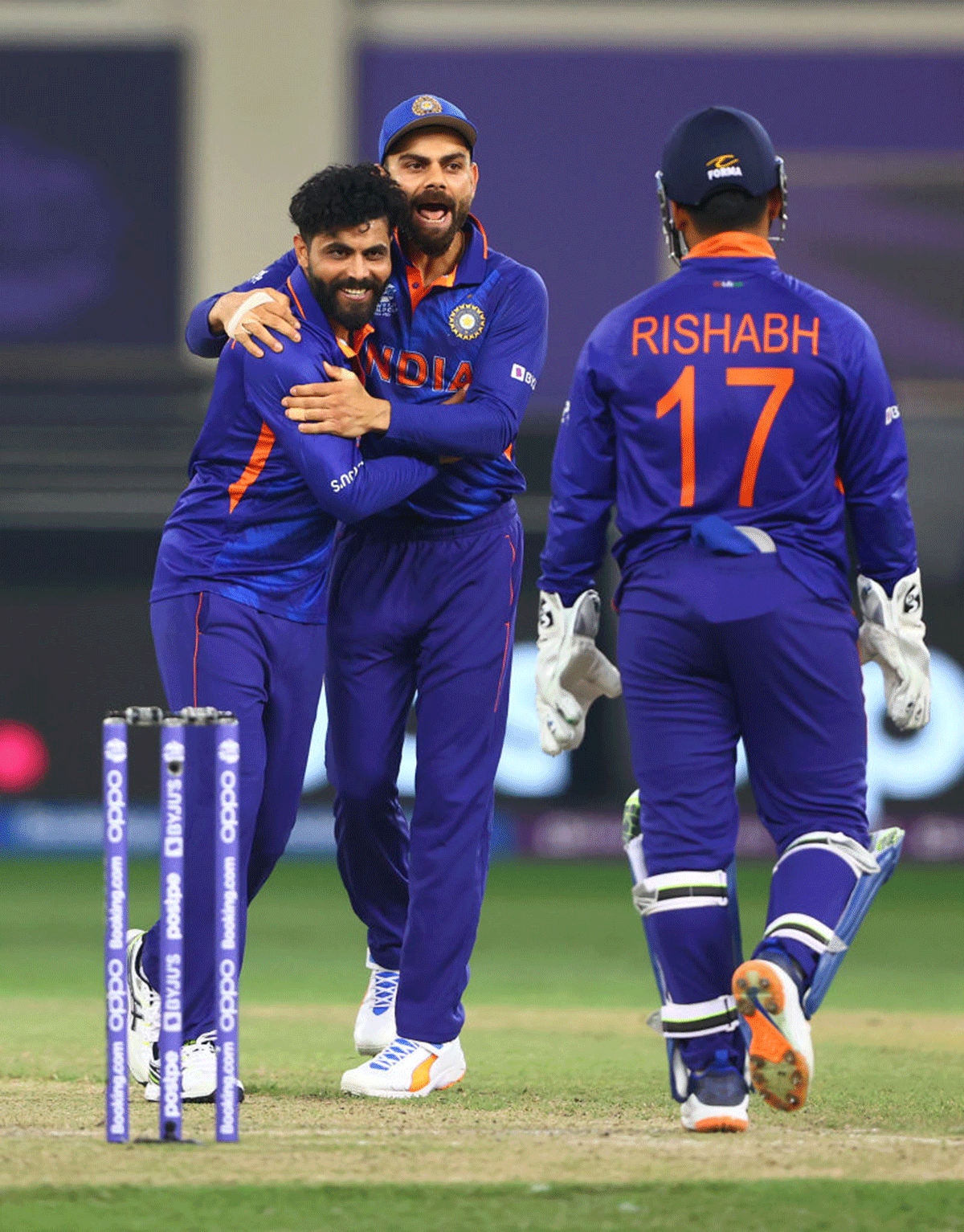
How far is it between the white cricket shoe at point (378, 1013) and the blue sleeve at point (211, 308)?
61.0 inches

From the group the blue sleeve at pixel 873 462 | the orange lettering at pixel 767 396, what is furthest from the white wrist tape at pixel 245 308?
the blue sleeve at pixel 873 462

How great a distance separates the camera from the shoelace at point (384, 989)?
17.7 ft

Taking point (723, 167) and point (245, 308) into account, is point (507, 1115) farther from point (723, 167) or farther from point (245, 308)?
point (723, 167)

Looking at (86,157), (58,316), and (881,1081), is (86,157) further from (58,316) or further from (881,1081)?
(881,1081)

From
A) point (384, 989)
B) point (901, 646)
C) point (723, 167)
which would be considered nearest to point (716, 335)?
point (723, 167)

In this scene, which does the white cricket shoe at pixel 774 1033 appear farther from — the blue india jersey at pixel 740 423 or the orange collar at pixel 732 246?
the orange collar at pixel 732 246

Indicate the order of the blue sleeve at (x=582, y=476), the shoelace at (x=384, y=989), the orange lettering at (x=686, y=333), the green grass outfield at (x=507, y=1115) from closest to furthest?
the green grass outfield at (x=507, y=1115), the orange lettering at (x=686, y=333), the blue sleeve at (x=582, y=476), the shoelace at (x=384, y=989)

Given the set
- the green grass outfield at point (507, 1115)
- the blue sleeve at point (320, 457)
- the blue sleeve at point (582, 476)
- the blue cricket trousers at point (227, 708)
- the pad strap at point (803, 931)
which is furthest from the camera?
the blue cricket trousers at point (227, 708)

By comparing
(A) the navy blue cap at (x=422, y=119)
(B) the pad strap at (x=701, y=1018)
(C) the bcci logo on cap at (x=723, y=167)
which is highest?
(A) the navy blue cap at (x=422, y=119)

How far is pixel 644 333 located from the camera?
4.23 meters

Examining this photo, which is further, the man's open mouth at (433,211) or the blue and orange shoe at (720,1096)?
the man's open mouth at (433,211)

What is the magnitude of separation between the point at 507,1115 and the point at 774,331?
1.72m

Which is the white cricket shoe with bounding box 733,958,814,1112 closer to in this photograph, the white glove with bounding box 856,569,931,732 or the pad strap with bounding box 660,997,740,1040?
the pad strap with bounding box 660,997,740,1040

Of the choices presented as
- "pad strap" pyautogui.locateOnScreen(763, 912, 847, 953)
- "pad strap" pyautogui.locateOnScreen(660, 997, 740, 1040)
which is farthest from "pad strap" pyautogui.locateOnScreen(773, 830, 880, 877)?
"pad strap" pyautogui.locateOnScreen(660, 997, 740, 1040)
